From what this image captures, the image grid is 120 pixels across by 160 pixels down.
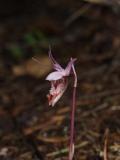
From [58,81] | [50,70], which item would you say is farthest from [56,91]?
[50,70]

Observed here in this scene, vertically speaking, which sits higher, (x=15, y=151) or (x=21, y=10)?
(x=21, y=10)

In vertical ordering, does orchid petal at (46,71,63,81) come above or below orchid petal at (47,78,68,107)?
above

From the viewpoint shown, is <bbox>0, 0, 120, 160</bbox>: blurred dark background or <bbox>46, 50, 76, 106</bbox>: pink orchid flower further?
<bbox>0, 0, 120, 160</bbox>: blurred dark background

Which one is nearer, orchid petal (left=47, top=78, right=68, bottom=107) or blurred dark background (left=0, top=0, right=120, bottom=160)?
orchid petal (left=47, top=78, right=68, bottom=107)

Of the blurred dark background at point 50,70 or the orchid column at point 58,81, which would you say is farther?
the blurred dark background at point 50,70

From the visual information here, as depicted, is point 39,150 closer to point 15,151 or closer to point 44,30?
point 15,151

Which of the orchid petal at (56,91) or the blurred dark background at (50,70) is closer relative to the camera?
the orchid petal at (56,91)

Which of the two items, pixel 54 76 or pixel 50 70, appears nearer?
pixel 54 76

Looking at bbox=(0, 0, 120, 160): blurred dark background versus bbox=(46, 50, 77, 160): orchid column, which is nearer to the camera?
bbox=(46, 50, 77, 160): orchid column

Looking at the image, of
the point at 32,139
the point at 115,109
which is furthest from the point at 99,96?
the point at 32,139

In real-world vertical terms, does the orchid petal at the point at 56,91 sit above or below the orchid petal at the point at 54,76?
below

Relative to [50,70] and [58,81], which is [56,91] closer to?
[58,81]
